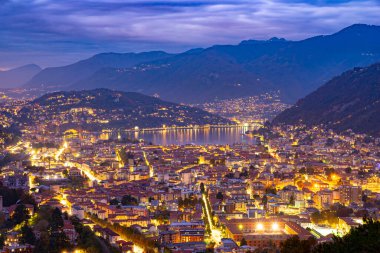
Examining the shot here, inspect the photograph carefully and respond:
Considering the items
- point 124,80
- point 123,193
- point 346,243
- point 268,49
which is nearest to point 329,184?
point 123,193

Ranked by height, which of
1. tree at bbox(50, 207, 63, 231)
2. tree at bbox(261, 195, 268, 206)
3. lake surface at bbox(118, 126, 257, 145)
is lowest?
lake surface at bbox(118, 126, 257, 145)

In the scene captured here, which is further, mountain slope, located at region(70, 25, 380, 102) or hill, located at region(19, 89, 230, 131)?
mountain slope, located at region(70, 25, 380, 102)

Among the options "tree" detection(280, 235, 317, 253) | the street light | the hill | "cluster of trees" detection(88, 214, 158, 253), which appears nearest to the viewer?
"tree" detection(280, 235, 317, 253)

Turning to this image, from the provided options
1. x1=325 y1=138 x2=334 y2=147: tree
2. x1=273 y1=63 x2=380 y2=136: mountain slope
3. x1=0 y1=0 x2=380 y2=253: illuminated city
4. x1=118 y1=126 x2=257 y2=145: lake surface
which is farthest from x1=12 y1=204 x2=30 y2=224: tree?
x1=118 y1=126 x2=257 y2=145: lake surface

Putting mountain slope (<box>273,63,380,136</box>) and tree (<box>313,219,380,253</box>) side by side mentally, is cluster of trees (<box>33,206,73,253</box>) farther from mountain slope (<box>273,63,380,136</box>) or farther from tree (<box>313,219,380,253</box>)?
mountain slope (<box>273,63,380,136</box>)

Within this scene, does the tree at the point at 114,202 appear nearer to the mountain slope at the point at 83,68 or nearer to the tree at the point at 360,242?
the tree at the point at 360,242

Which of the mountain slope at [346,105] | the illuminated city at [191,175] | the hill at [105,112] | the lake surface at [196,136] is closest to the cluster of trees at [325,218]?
the illuminated city at [191,175]
